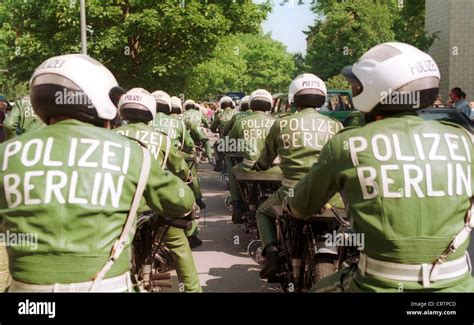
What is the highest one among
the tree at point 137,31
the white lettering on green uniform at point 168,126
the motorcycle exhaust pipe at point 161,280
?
the tree at point 137,31

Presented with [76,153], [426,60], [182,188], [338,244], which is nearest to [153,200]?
[182,188]

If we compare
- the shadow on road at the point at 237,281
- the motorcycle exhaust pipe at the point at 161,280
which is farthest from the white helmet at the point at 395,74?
the shadow on road at the point at 237,281

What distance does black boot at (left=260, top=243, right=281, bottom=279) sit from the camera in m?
5.15

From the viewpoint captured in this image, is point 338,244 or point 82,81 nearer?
point 82,81

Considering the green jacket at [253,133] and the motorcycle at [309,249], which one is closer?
the motorcycle at [309,249]

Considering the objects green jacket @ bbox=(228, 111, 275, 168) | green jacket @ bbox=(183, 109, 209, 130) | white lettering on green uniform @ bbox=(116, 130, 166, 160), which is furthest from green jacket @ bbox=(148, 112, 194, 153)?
white lettering on green uniform @ bbox=(116, 130, 166, 160)

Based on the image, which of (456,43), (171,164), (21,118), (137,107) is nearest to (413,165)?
(171,164)

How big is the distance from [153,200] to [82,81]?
0.65m

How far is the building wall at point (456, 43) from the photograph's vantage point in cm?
3086

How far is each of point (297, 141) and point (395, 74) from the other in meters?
2.72

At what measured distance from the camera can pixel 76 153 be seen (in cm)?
264

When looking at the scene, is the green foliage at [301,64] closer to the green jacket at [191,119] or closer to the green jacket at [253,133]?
the green jacket at [191,119]

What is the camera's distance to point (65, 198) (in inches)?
101
